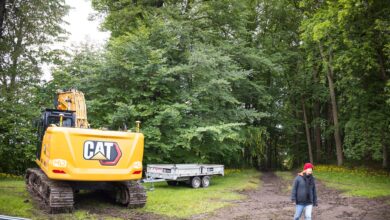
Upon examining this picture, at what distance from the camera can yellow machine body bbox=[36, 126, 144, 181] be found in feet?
33.7

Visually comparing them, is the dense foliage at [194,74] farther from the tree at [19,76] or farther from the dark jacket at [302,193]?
the dark jacket at [302,193]

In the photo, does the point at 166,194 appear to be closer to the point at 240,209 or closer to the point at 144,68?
the point at 240,209

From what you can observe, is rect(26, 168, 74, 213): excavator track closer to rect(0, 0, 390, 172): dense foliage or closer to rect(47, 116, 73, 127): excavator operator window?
rect(47, 116, 73, 127): excavator operator window

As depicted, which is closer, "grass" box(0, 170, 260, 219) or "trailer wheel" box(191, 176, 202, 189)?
"grass" box(0, 170, 260, 219)

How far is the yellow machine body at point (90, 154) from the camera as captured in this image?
405 inches

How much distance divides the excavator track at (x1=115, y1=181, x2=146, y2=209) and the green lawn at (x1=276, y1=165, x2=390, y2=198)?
9750mm

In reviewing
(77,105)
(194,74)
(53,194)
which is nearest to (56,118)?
(77,105)

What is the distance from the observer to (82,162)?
34.5 ft

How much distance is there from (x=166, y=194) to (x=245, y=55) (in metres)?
13.3

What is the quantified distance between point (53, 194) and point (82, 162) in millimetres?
1132

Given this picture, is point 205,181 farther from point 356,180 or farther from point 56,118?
point 356,180

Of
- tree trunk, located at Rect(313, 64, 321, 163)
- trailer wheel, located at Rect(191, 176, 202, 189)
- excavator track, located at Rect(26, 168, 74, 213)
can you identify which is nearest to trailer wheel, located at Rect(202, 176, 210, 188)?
trailer wheel, located at Rect(191, 176, 202, 189)

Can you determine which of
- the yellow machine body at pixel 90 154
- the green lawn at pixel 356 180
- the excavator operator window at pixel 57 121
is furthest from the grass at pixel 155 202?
the green lawn at pixel 356 180

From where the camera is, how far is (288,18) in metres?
33.3
